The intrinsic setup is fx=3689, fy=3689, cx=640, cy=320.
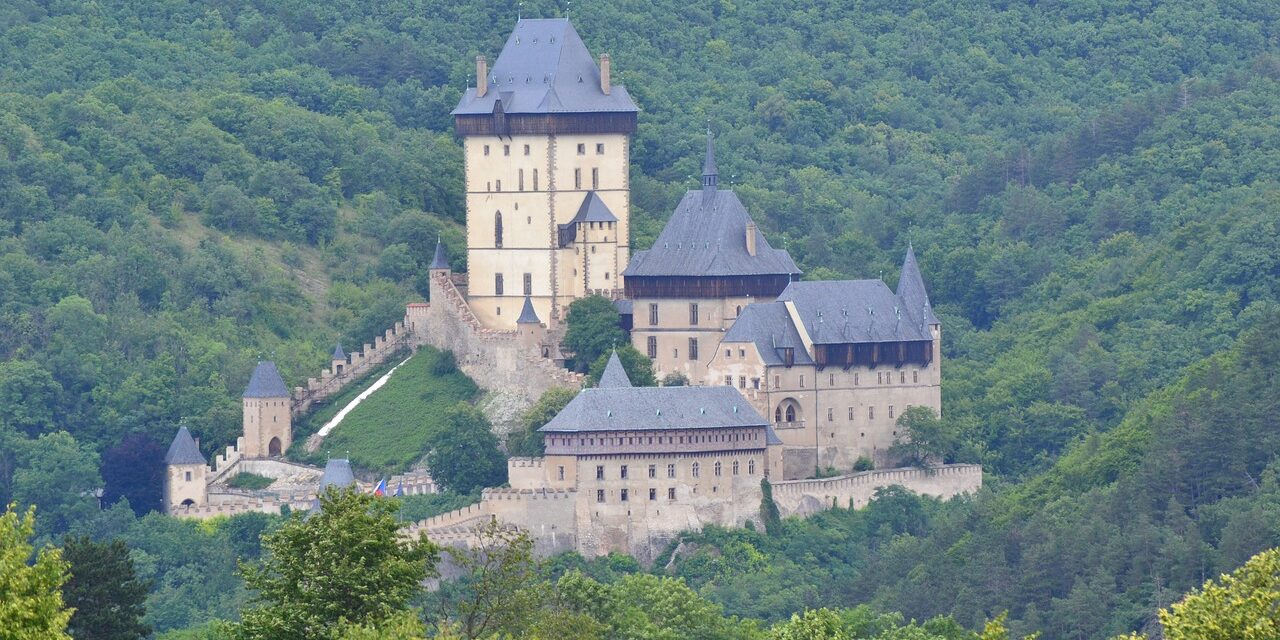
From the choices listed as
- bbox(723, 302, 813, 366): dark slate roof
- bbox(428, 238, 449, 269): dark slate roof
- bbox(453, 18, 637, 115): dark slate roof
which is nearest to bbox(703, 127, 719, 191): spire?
bbox(453, 18, 637, 115): dark slate roof

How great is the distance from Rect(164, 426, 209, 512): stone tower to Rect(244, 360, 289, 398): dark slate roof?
99.8 inches

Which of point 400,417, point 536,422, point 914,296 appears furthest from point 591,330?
point 914,296

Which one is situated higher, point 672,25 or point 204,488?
point 672,25

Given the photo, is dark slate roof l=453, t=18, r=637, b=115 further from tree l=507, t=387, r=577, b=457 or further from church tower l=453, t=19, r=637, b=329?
tree l=507, t=387, r=577, b=457

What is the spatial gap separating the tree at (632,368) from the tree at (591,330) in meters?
0.73

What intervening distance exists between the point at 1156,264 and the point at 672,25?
32566 millimetres

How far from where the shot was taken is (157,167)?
114062mm

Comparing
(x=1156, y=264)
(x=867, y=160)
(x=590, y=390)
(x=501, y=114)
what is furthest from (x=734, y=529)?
(x=867, y=160)

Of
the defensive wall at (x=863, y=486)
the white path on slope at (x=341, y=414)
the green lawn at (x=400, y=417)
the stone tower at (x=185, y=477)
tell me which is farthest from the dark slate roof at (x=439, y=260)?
the defensive wall at (x=863, y=486)

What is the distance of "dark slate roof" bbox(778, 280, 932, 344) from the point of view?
9212 cm

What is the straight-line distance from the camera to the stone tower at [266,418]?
9544cm

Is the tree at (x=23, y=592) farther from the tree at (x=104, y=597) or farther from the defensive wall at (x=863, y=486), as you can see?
the defensive wall at (x=863, y=486)

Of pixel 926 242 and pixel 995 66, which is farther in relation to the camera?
pixel 995 66

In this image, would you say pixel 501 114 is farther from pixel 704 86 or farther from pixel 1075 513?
pixel 704 86
